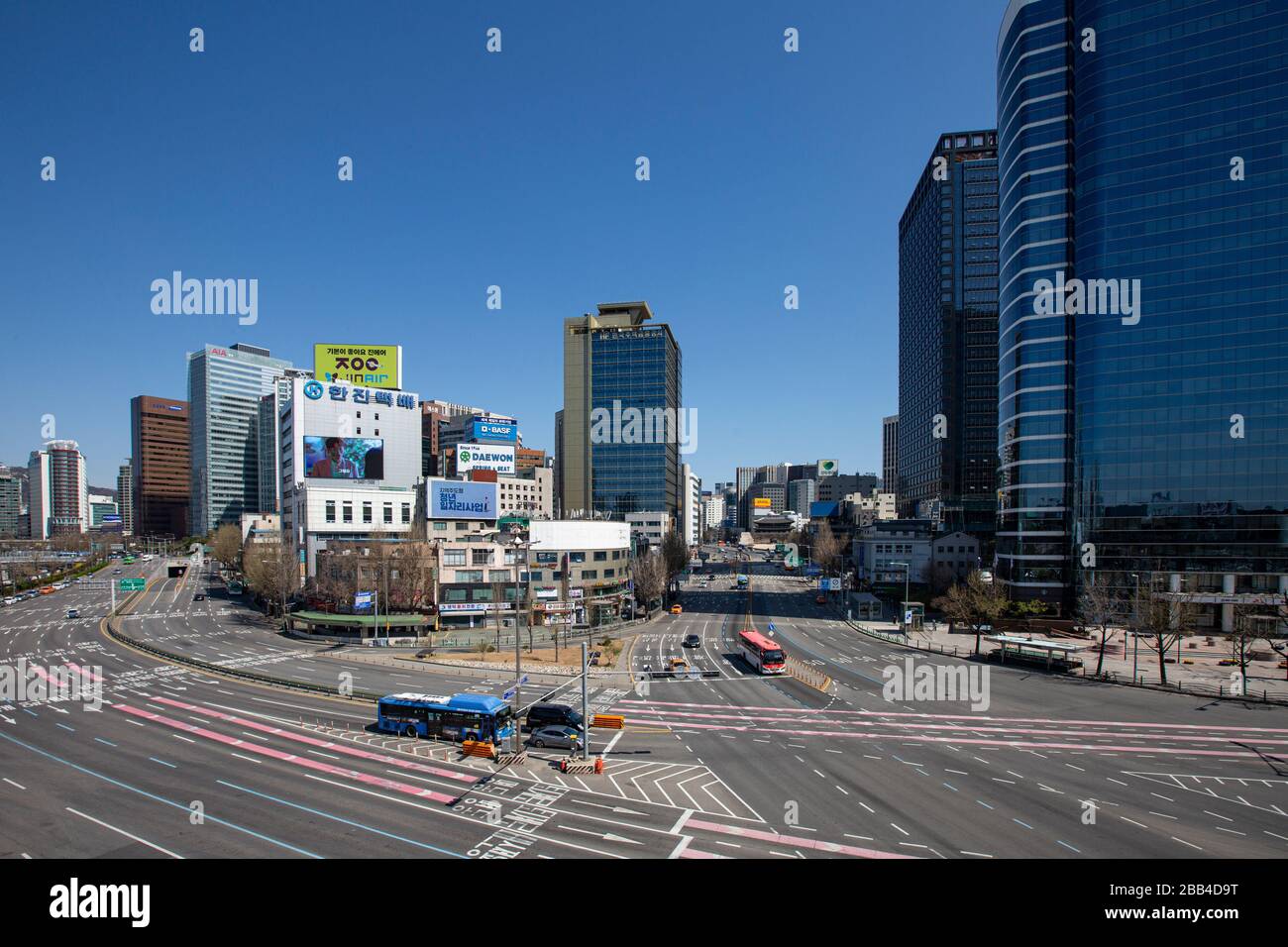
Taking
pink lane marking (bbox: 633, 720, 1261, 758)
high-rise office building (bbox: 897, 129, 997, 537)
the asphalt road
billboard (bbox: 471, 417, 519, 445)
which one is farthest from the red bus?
high-rise office building (bbox: 897, 129, 997, 537)

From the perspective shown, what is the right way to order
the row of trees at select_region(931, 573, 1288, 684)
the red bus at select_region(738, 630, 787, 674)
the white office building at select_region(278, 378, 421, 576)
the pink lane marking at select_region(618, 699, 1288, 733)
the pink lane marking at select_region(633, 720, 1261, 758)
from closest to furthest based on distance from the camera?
the pink lane marking at select_region(633, 720, 1261, 758) < the pink lane marking at select_region(618, 699, 1288, 733) < the red bus at select_region(738, 630, 787, 674) < the row of trees at select_region(931, 573, 1288, 684) < the white office building at select_region(278, 378, 421, 576)

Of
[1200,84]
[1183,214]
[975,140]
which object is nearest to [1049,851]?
[1183,214]

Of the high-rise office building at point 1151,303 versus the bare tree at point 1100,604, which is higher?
the high-rise office building at point 1151,303

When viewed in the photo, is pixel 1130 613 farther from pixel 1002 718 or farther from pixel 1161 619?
pixel 1002 718

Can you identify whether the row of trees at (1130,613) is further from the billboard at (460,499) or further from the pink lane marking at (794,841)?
the billboard at (460,499)

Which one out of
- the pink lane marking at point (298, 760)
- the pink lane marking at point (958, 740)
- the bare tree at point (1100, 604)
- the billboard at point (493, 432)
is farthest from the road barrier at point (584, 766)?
the billboard at point (493, 432)

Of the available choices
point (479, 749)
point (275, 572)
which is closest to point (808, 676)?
point (479, 749)

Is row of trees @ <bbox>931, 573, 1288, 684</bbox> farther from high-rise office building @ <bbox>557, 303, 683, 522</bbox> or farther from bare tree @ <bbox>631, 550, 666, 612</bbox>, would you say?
high-rise office building @ <bbox>557, 303, 683, 522</bbox>
